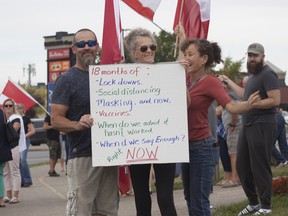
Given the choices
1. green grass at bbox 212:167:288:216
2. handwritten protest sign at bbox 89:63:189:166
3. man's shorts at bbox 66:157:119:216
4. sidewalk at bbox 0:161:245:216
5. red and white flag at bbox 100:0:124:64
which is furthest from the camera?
sidewalk at bbox 0:161:245:216

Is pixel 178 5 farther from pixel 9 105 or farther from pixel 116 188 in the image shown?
pixel 9 105

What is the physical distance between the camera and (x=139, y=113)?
18.6 ft

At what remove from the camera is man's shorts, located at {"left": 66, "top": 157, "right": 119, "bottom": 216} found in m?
5.71

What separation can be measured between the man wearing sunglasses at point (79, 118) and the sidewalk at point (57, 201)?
3195 mm

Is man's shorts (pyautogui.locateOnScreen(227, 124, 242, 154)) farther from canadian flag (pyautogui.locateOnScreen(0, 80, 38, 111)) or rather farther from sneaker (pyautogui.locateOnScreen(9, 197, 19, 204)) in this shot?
canadian flag (pyautogui.locateOnScreen(0, 80, 38, 111))

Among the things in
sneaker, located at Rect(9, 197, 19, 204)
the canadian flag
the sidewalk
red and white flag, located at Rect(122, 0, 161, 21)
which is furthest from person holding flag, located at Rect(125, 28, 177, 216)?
the canadian flag

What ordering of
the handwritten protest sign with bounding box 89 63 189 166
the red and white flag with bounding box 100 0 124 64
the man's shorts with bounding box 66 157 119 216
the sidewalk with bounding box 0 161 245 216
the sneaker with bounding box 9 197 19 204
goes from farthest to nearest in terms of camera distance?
the sneaker with bounding box 9 197 19 204 < the sidewalk with bounding box 0 161 245 216 < the red and white flag with bounding box 100 0 124 64 < the man's shorts with bounding box 66 157 119 216 < the handwritten protest sign with bounding box 89 63 189 166

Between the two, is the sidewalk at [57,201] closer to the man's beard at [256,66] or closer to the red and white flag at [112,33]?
the man's beard at [256,66]

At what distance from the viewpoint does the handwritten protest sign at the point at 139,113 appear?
5590 millimetres

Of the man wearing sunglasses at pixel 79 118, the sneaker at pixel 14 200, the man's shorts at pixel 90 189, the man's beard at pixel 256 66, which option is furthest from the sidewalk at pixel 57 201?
the man wearing sunglasses at pixel 79 118

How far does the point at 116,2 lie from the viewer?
24.1 feet

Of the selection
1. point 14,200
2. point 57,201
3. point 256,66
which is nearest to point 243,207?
point 256,66

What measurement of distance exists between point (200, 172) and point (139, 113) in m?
0.74

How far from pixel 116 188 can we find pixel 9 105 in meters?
6.63
